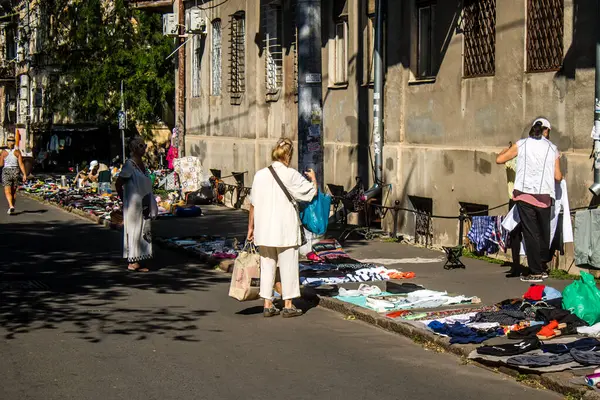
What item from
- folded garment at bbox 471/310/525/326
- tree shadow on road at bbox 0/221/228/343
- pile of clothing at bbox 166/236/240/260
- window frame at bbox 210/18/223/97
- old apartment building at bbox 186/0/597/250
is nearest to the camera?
folded garment at bbox 471/310/525/326

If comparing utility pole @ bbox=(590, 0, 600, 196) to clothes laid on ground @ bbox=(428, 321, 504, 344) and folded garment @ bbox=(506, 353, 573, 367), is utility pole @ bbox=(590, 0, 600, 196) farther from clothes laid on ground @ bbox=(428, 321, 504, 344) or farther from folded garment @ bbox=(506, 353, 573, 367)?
folded garment @ bbox=(506, 353, 573, 367)

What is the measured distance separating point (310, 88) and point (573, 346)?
731cm

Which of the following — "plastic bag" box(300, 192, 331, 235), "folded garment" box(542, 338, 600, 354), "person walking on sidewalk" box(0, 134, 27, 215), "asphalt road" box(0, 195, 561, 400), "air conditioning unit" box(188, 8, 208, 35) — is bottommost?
"asphalt road" box(0, 195, 561, 400)

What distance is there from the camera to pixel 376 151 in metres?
18.6

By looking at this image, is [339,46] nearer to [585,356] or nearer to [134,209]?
[134,209]

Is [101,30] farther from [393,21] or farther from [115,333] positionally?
[115,333]

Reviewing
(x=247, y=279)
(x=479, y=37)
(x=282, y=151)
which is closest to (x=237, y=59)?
(x=479, y=37)

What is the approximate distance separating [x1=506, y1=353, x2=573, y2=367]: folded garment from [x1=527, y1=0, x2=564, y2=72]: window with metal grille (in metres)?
6.44

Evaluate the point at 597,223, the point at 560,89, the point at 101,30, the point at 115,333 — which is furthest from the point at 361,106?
the point at 101,30

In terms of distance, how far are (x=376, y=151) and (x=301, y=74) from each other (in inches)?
150

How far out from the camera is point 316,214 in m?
14.7

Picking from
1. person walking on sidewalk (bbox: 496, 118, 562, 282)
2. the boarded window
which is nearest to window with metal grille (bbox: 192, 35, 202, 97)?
the boarded window

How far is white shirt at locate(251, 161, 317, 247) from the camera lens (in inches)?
436

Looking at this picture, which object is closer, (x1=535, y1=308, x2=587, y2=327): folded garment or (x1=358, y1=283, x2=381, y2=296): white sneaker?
(x1=535, y1=308, x2=587, y2=327): folded garment
